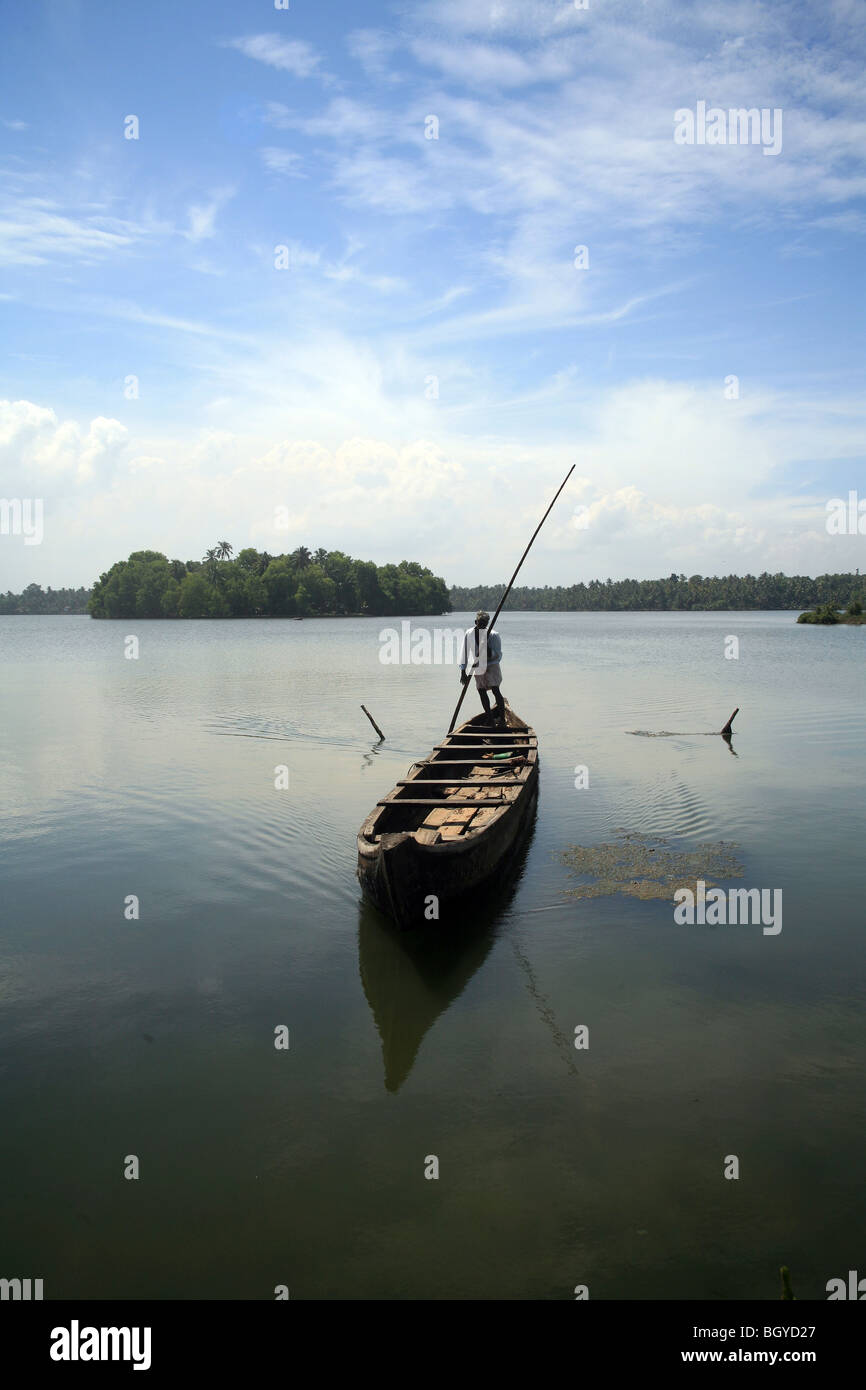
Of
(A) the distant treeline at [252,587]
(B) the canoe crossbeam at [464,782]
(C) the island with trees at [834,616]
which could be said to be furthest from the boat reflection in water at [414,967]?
(A) the distant treeline at [252,587]

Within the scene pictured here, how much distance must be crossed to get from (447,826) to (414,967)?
222cm

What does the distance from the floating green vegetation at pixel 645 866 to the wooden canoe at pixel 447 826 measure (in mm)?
965

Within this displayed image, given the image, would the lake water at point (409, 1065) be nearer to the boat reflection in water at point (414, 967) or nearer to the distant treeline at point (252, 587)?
the boat reflection in water at point (414, 967)

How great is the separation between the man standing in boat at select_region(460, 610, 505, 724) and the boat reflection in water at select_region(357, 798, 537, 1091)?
6369 mm

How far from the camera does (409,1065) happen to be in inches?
243

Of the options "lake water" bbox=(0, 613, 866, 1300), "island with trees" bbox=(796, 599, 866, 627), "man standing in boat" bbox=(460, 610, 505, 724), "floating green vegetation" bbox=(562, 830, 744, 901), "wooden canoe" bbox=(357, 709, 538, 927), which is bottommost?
"lake water" bbox=(0, 613, 866, 1300)

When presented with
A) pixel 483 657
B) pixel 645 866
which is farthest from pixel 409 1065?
pixel 483 657

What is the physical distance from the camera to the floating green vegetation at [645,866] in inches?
384

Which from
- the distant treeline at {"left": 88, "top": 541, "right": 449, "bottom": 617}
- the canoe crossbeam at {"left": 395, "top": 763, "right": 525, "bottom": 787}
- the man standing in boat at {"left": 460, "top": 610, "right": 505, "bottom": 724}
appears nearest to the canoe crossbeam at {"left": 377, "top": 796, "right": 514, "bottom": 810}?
the canoe crossbeam at {"left": 395, "top": 763, "right": 525, "bottom": 787}

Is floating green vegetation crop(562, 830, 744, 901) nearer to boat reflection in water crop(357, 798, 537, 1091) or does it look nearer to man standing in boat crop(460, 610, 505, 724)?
boat reflection in water crop(357, 798, 537, 1091)

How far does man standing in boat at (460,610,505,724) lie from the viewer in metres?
15.2
